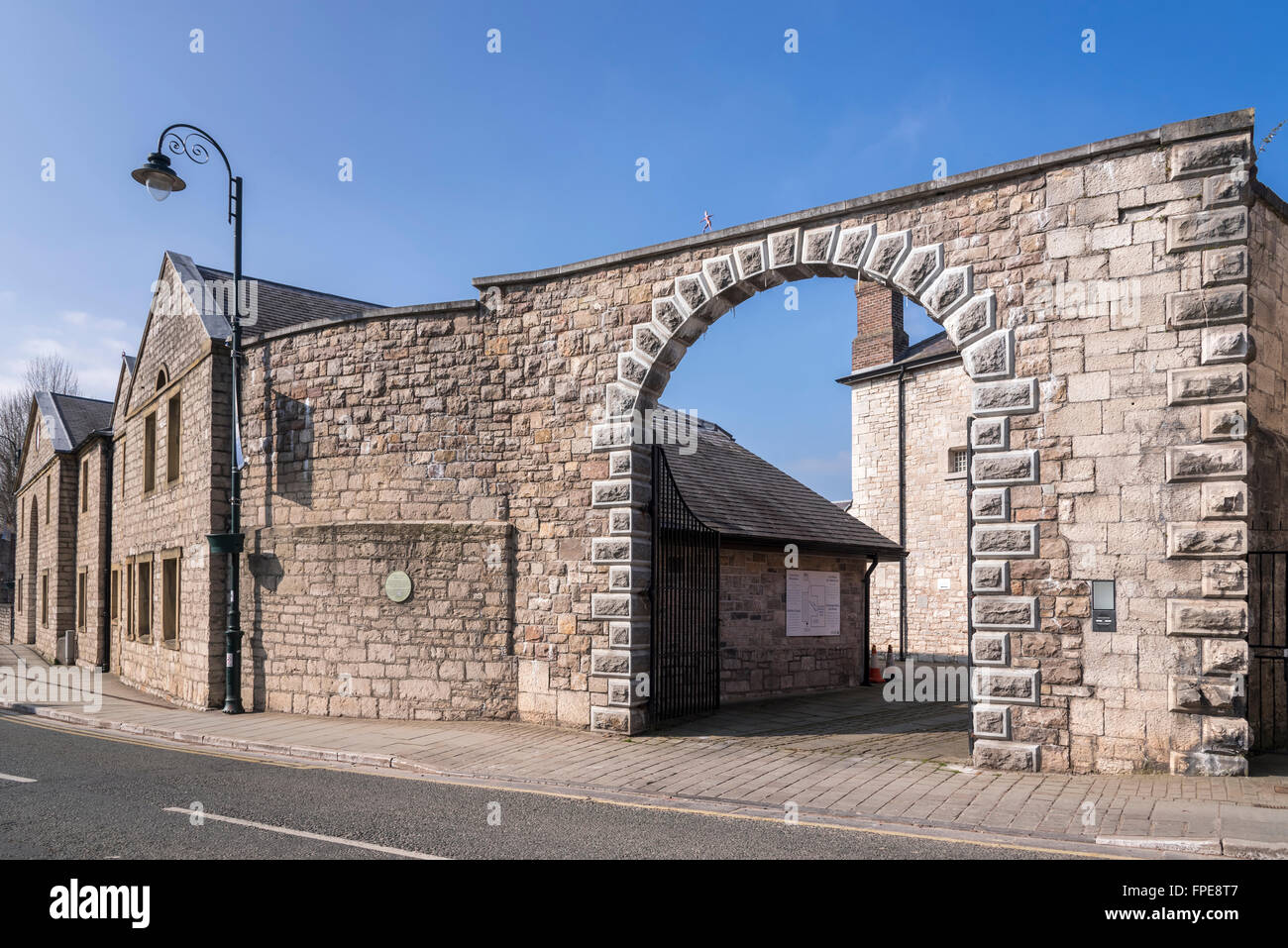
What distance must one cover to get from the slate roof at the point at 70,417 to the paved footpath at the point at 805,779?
18582 mm

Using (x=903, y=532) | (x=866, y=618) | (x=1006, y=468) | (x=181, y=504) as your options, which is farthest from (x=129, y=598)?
(x=1006, y=468)

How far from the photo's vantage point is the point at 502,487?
12.0 metres

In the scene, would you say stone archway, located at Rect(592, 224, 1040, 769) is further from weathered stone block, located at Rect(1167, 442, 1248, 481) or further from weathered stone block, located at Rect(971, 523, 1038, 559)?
weathered stone block, located at Rect(1167, 442, 1248, 481)

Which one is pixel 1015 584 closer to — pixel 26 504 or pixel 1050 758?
pixel 1050 758

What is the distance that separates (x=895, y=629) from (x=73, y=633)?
22.5m

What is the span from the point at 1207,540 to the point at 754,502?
353 inches

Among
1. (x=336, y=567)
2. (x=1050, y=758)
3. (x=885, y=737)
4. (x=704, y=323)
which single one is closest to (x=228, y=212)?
(x=336, y=567)

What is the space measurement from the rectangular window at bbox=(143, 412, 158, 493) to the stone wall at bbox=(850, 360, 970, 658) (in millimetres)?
16437

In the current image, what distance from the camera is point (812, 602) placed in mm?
16312

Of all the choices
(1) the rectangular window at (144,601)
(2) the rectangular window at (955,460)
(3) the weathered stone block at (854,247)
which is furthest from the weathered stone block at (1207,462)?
(1) the rectangular window at (144,601)

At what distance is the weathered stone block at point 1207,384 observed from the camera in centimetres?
802

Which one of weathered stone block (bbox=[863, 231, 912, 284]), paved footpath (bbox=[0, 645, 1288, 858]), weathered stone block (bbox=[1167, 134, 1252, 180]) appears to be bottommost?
paved footpath (bbox=[0, 645, 1288, 858])

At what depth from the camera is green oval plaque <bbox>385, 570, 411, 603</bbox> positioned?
1226 centimetres

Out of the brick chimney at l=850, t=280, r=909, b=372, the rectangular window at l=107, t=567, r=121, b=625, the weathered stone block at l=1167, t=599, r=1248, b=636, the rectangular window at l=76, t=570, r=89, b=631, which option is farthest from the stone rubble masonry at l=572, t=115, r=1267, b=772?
the rectangular window at l=76, t=570, r=89, b=631
